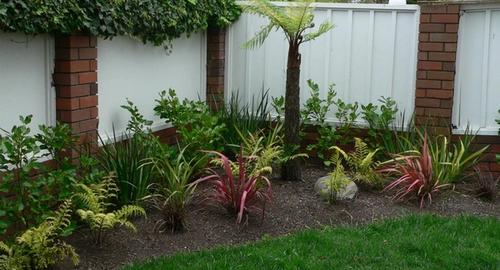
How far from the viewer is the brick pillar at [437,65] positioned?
24.8ft

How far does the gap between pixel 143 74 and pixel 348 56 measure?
2.42m

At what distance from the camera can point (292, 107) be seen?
22.3 feet

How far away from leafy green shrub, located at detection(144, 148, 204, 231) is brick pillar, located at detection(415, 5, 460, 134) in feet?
9.08

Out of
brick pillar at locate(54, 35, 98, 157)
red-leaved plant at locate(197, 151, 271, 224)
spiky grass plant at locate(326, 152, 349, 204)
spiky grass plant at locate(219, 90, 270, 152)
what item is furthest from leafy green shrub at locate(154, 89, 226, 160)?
spiky grass plant at locate(326, 152, 349, 204)

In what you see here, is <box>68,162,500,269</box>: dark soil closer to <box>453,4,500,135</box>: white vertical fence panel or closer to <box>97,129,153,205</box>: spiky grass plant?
<box>97,129,153,205</box>: spiky grass plant

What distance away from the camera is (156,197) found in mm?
6031

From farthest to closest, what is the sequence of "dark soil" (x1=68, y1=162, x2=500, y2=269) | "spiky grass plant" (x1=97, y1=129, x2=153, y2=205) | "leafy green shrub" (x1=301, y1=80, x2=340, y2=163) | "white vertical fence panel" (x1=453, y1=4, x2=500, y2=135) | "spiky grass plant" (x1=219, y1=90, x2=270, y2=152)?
"leafy green shrub" (x1=301, y1=80, x2=340, y2=163)
"spiky grass plant" (x1=219, y1=90, x2=270, y2=152)
"white vertical fence panel" (x1=453, y1=4, x2=500, y2=135)
"spiky grass plant" (x1=97, y1=129, x2=153, y2=205)
"dark soil" (x1=68, y1=162, x2=500, y2=269)

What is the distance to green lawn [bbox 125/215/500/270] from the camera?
197 inches

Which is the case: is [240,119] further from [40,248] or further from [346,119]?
[40,248]

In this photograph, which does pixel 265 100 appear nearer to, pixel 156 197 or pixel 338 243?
pixel 156 197

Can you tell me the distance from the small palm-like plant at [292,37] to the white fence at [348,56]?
1382mm

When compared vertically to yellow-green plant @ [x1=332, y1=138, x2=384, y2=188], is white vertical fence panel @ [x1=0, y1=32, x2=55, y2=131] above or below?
above

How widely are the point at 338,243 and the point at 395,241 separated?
0.45 m

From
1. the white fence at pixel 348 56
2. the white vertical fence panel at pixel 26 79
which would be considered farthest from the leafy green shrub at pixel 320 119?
the white vertical fence panel at pixel 26 79
